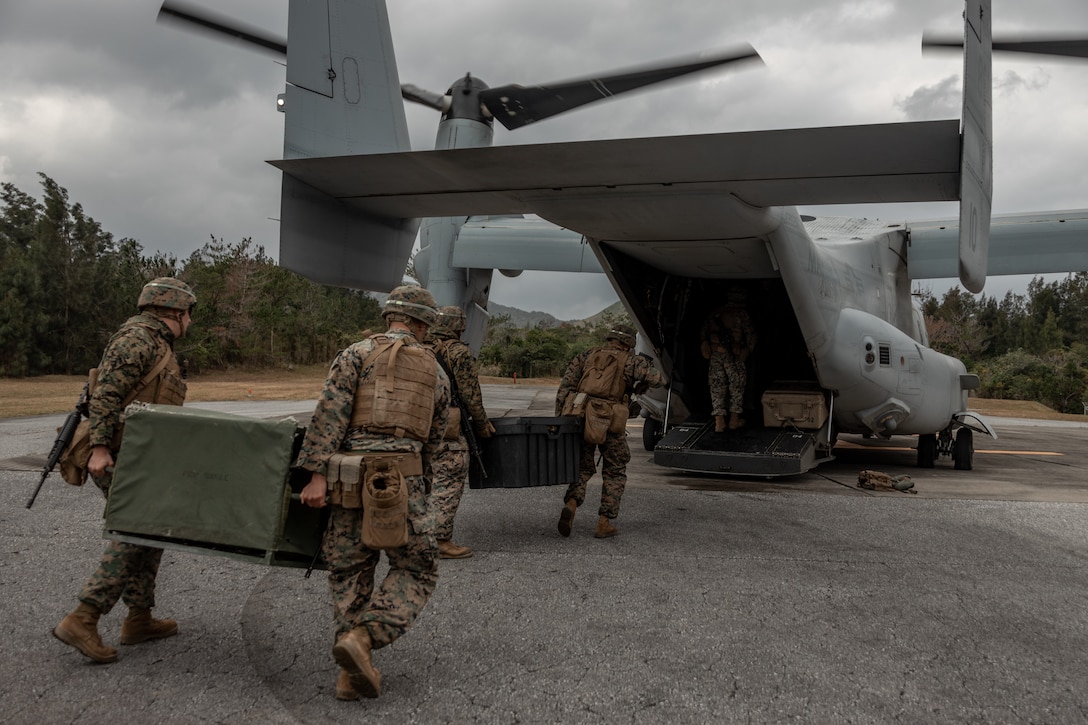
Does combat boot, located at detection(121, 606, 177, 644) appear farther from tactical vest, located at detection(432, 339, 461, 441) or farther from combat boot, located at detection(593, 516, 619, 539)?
combat boot, located at detection(593, 516, 619, 539)

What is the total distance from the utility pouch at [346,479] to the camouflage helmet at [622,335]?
3.44 metres

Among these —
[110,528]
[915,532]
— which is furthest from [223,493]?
[915,532]

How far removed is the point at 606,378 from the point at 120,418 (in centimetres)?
343

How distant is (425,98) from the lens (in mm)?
9781

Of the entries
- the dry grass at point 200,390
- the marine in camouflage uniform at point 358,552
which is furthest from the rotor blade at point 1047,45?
the dry grass at point 200,390

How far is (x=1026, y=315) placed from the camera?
160ft

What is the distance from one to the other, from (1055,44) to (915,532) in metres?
4.26

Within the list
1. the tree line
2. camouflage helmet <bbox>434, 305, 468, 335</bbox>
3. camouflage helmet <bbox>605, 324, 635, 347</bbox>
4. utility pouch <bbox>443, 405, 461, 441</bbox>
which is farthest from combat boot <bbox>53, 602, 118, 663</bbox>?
the tree line

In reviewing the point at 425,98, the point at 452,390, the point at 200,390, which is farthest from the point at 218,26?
the point at 200,390

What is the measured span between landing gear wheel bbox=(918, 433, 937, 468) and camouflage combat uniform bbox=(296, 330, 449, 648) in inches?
379

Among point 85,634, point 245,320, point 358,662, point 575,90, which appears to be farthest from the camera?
point 245,320

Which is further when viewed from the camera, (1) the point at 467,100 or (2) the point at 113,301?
(2) the point at 113,301

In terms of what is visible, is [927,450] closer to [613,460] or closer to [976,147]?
[613,460]

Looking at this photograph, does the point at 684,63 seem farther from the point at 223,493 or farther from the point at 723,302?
Result: the point at 223,493
